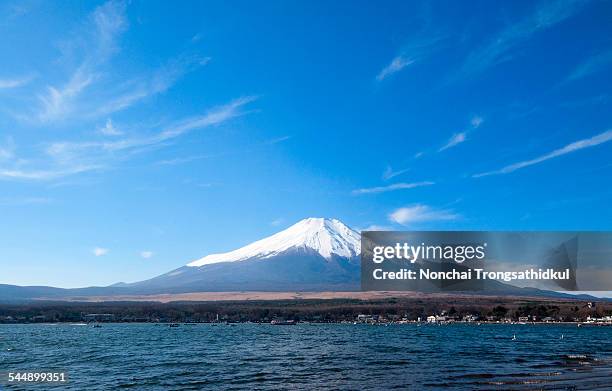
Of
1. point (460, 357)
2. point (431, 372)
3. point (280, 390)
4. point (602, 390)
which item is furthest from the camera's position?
point (460, 357)

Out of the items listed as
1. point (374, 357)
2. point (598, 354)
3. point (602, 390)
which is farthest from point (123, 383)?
point (598, 354)

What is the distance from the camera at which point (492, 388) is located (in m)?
50.2

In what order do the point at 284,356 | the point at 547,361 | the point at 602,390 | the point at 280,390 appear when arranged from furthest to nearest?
the point at 284,356 < the point at 547,361 < the point at 280,390 < the point at 602,390

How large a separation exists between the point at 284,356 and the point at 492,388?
150 ft

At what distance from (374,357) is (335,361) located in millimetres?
7924

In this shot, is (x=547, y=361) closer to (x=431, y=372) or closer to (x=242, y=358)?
(x=431, y=372)

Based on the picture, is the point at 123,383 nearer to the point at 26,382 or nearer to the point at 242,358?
the point at 26,382

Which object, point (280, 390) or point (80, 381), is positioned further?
point (80, 381)

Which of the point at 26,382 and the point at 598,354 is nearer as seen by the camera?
the point at 26,382

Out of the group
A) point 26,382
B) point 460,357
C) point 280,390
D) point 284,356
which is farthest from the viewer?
point 284,356

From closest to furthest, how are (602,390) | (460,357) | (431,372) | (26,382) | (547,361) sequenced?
(602,390), (26,382), (431,372), (547,361), (460,357)

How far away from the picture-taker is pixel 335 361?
262 ft

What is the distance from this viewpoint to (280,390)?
52938 mm

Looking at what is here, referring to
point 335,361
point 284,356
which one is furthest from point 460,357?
point 284,356
